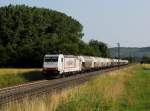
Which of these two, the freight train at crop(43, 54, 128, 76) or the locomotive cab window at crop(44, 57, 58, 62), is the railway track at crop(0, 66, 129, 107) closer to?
the freight train at crop(43, 54, 128, 76)

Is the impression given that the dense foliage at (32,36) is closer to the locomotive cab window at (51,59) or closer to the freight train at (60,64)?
the freight train at (60,64)

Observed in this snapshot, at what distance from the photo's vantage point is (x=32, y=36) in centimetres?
10631

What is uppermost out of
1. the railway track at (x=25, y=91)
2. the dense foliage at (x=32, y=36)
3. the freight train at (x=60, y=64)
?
the dense foliage at (x=32, y=36)

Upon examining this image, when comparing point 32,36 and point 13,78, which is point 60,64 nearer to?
point 13,78

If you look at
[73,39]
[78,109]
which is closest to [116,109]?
[78,109]

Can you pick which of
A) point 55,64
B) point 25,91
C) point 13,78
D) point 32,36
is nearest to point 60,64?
point 55,64

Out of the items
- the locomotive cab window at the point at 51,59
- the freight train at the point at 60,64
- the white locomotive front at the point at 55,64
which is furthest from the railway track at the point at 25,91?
the locomotive cab window at the point at 51,59

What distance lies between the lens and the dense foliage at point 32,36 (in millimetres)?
96062

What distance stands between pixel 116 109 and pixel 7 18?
282 ft

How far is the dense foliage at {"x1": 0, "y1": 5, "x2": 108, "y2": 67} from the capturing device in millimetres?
96062

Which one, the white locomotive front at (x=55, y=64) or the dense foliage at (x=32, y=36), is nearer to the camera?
the white locomotive front at (x=55, y=64)

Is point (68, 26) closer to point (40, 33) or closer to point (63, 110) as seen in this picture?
point (40, 33)

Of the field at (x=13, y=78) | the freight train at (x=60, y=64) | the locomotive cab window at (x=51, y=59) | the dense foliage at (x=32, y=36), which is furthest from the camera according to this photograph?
the dense foliage at (x=32, y=36)

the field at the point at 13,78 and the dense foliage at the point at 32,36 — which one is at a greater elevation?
the dense foliage at the point at 32,36
